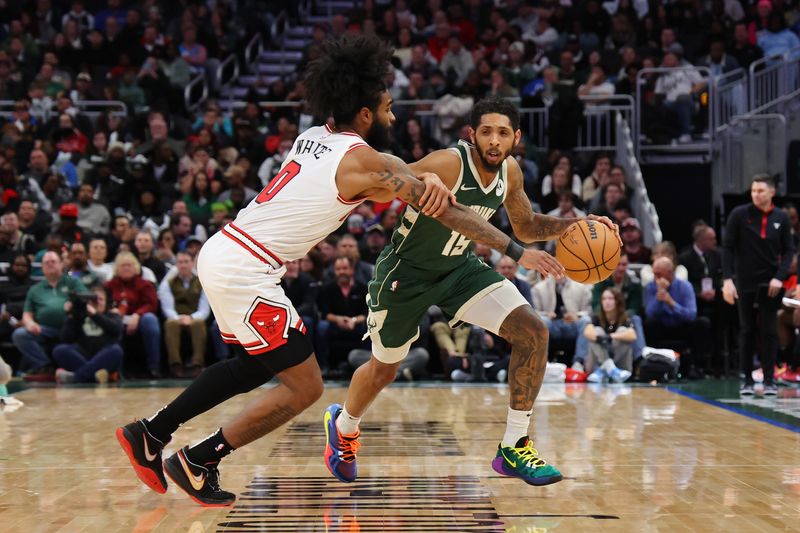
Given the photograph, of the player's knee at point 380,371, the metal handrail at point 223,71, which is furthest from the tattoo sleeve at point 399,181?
the metal handrail at point 223,71

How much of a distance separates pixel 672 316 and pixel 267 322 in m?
8.08

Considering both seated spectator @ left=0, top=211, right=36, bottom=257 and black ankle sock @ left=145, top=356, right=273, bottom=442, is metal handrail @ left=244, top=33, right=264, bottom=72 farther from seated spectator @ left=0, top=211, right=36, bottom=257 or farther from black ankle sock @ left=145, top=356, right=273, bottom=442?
black ankle sock @ left=145, top=356, right=273, bottom=442

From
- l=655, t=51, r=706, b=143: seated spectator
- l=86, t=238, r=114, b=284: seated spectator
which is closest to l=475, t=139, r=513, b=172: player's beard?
l=86, t=238, r=114, b=284: seated spectator

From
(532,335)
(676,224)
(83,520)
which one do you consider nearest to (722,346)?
(676,224)

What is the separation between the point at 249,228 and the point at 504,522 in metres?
1.60

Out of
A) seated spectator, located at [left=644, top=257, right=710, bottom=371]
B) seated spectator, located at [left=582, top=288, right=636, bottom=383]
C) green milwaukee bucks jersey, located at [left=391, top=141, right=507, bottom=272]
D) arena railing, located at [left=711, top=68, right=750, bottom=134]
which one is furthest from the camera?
arena railing, located at [left=711, top=68, right=750, bottom=134]

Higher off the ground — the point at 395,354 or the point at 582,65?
the point at 582,65

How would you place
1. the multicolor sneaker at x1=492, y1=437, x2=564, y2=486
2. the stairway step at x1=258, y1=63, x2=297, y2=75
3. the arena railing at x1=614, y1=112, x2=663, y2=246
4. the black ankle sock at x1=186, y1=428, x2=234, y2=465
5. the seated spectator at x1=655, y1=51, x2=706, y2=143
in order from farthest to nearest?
1. the stairway step at x1=258, y1=63, x2=297, y2=75
2. the seated spectator at x1=655, y1=51, x2=706, y2=143
3. the arena railing at x1=614, y1=112, x2=663, y2=246
4. the multicolor sneaker at x1=492, y1=437, x2=564, y2=486
5. the black ankle sock at x1=186, y1=428, x2=234, y2=465

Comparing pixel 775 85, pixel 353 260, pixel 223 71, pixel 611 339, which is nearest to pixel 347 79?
pixel 611 339

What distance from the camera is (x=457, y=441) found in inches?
268

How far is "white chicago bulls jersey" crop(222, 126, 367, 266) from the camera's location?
4496mm

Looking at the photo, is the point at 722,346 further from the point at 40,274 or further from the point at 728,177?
the point at 40,274

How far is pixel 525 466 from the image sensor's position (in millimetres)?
5121

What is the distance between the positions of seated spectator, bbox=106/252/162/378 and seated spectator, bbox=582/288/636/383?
4.63m
